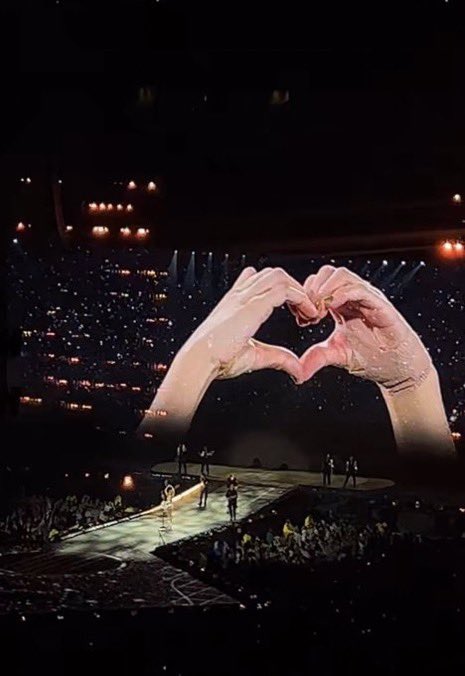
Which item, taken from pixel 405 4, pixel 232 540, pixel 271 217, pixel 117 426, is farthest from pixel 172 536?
pixel 405 4

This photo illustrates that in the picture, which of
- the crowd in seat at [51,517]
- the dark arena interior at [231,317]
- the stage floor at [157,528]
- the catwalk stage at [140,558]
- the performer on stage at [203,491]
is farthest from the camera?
the performer on stage at [203,491]

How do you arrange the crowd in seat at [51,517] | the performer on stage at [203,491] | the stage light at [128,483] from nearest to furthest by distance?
1. the crowd in seat at [51,517]
2. the performer on stage at [203,491]
3. the stage light at [128,483]

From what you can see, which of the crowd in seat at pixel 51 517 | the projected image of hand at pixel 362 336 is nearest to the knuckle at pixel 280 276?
the projected image of hand at pixel 362 336

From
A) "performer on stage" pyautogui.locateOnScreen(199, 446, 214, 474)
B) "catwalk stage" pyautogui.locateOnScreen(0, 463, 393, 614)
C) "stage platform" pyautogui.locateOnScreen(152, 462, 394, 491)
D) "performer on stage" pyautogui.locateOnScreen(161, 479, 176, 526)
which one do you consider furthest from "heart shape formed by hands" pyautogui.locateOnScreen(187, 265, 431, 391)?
"performer on stage" pyautogui.locateOnScreen(161, 479, 176, 526)

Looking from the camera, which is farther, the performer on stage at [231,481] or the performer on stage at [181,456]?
the performer on stage at [181,456]

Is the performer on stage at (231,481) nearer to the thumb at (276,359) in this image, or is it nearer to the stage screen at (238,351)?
the stage screen at (238,351)

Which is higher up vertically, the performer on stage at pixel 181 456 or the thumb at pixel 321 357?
the thumb at pixel 321 357
